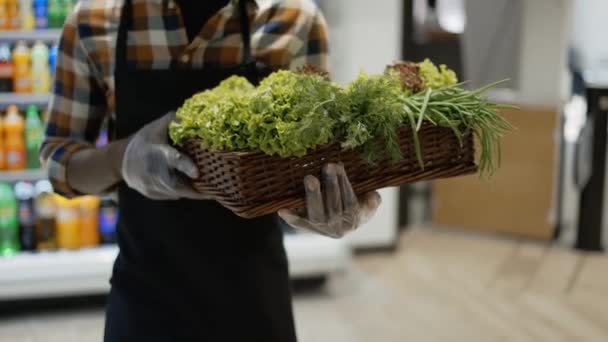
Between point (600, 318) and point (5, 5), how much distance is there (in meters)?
3.20

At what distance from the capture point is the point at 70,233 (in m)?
4.10

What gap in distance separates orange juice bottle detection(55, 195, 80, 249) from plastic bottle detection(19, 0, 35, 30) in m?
0.85

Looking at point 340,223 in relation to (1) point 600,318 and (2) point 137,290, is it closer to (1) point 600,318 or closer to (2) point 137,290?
(2) point 137,290

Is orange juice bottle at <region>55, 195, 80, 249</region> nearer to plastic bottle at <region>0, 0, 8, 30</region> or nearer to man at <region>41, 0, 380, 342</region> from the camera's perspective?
plastic bottle at <region>0, 0, 8, 30</region>

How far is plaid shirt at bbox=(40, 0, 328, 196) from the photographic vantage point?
5.55ft

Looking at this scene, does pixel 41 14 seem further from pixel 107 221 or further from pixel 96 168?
pixel 96 168

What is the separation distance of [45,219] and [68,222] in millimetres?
134

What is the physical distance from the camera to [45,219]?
4125 millimetres

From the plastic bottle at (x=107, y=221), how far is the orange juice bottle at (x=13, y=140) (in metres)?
0.46

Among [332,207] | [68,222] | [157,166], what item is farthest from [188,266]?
[68,222]

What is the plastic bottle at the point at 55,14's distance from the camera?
397 cm

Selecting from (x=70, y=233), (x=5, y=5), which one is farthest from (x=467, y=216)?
(x=5, y=5)

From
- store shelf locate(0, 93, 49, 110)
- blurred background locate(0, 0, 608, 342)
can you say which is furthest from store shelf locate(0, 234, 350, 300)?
store shelf locate(0, 93, 49, 110)

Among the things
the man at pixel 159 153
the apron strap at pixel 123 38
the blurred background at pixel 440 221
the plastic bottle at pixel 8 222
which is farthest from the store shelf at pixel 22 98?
the apron strap at pixel 123 38
